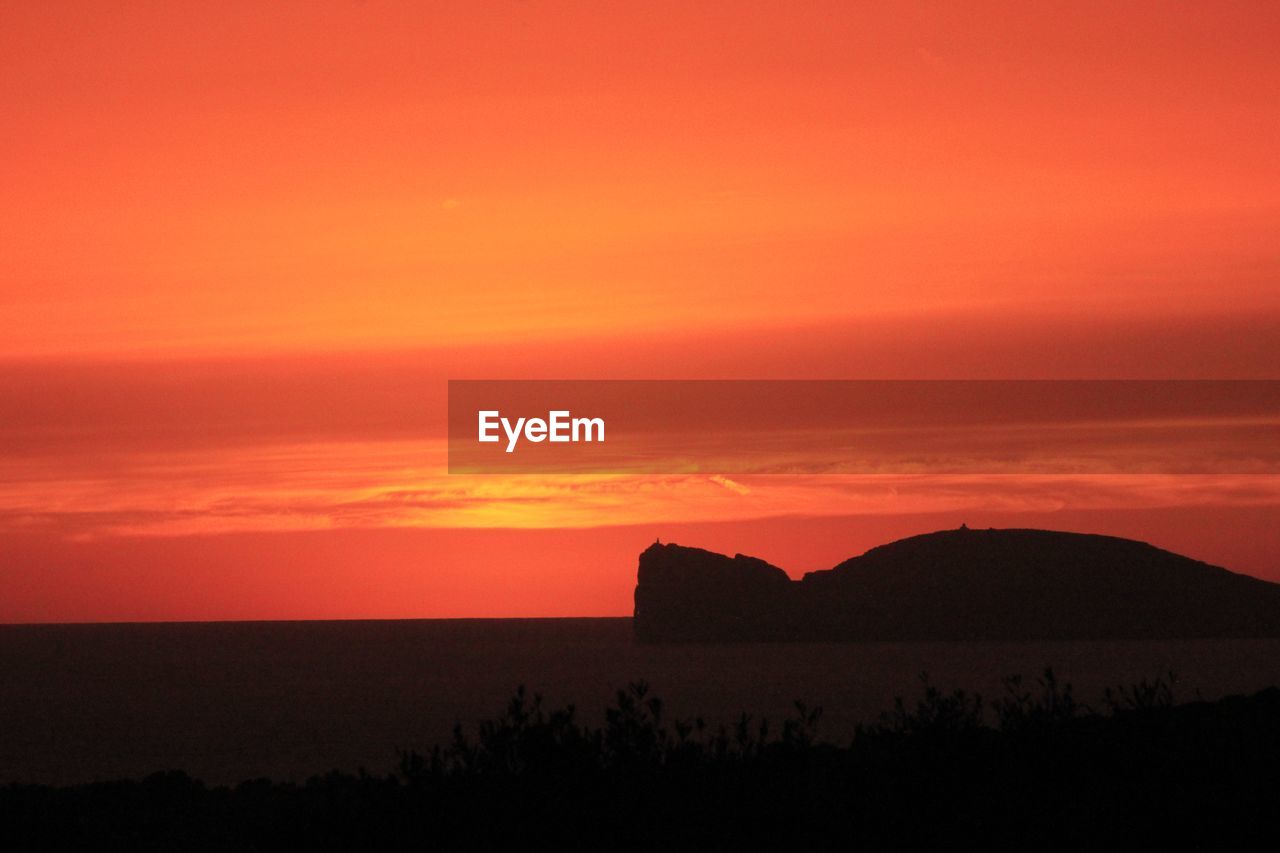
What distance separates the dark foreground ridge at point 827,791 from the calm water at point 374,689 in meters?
46.0

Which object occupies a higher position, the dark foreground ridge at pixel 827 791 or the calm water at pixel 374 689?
the dark foreground ridge at pixel 827 791

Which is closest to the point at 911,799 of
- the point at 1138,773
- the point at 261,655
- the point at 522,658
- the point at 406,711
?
the point at 1138,773

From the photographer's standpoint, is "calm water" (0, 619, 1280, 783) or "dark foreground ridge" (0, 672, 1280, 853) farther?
"calm water" (0, 619, 1280, 783)

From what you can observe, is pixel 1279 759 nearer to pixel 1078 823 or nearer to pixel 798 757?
pixel 1078 823

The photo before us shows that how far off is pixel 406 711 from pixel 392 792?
247ft

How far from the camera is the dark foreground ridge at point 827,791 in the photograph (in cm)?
1455

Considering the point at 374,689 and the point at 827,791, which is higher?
the point at 827,791

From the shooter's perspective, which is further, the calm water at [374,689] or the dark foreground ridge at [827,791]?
the calm water at [374,689]

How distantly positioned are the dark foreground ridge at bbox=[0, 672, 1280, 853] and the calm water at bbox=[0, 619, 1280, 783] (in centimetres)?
4595

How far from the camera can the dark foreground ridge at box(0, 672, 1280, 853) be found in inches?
573

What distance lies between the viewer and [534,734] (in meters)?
15.8

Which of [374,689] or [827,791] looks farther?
[374,689]

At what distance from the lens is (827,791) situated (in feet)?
55.2

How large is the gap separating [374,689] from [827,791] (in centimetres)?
9943
